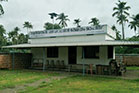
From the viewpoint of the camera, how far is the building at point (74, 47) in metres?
14.8

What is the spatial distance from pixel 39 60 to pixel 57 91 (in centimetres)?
1075

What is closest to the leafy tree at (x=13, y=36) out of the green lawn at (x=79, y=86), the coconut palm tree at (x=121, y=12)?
Result: the coconut palm tree at (x=121, y=12)

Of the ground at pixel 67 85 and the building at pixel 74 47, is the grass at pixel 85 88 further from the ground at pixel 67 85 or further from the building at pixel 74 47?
the building at pixel 74 47

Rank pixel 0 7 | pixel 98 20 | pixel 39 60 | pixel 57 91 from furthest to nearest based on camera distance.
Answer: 1. pixel 98 20
2. pixel 39 60
3. pixel 0 7
4. pixel 57 91

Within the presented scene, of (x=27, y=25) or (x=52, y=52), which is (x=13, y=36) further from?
(x=52, y=52)

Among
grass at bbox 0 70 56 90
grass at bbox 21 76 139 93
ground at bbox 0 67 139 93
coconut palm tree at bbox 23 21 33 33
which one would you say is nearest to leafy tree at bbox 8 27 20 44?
coconut palm tree at bbox 23 21 33 33

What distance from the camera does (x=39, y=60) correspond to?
59.8 ft

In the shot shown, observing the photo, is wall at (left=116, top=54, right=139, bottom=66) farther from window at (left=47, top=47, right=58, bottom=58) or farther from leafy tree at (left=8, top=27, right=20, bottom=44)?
leafy tree at (left=8, top=27, right=20, bottom=44)

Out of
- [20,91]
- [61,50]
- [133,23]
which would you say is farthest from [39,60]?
[133,23]

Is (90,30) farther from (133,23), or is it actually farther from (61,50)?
(133,23)

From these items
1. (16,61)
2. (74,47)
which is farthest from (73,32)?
(16,61)

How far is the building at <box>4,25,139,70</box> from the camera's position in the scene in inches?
581

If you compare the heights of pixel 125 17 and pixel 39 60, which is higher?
pixel 125 17

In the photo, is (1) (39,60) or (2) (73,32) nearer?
(2) (73,32)
